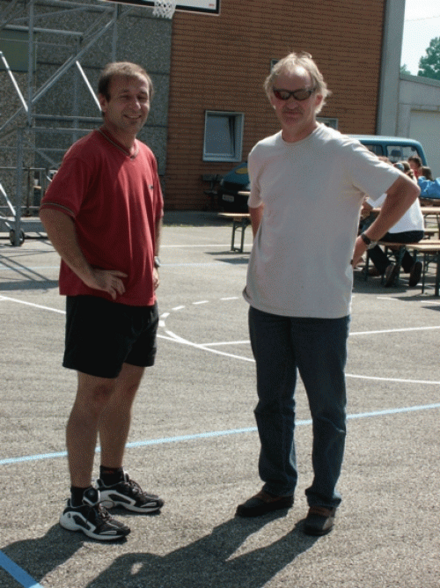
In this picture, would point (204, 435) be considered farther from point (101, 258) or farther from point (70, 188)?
point (70, 188)

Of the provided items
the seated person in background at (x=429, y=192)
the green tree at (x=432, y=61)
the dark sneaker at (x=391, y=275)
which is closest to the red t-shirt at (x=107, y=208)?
the dark sneaker at (x=391, y=275)

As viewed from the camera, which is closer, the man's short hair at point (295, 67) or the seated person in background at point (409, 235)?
the man's short hair at point (295, 67)

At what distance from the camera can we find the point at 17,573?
11.8 ft

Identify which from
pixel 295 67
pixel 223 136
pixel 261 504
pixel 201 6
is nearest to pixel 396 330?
pixel 261 504

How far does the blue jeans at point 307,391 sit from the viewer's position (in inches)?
162

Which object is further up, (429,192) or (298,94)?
(298,94)

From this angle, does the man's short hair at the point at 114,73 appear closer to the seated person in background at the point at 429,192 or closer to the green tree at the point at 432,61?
the seated person in background at the point at 429,192

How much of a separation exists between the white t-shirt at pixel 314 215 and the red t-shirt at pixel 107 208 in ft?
1.85

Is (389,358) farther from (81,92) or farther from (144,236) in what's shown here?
(81,92)

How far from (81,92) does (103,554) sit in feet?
65.9

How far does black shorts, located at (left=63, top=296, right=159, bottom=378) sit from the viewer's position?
3.93 m

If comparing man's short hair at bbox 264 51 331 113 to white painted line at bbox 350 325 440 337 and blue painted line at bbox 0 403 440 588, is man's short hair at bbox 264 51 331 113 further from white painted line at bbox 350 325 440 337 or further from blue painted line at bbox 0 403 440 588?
white painted line at bbox 350 325 440 337

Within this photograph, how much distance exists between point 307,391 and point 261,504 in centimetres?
59

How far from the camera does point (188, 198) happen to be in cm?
2498
